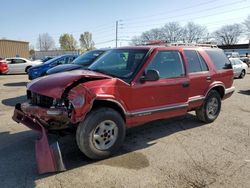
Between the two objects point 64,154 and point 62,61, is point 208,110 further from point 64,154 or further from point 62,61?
point 62,61

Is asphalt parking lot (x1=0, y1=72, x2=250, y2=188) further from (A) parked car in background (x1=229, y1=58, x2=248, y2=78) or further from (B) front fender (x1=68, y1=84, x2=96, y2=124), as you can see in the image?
(A) parked car in background (x1=229, y1=58, x2=248, y2=78)

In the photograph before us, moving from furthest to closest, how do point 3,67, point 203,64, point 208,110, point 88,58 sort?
point 3,67 → point 88,58 → point 208,110 → point 203,64

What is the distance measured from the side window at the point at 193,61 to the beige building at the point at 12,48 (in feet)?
137

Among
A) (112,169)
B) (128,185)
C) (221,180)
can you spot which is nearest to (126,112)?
(112,169)

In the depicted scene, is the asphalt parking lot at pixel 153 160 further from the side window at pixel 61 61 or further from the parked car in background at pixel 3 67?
the parked car in background at pixel 3 67

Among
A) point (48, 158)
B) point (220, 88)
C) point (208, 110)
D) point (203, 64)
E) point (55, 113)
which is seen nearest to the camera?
point (48, 158)

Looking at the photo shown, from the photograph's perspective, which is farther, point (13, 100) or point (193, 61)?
point (13, 100)

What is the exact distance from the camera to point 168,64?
517 centimetres

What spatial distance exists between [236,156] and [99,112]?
2.50m

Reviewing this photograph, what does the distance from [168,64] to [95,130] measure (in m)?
2.12

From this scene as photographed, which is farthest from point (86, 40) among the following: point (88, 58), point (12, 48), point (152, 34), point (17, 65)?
point (88, 58)

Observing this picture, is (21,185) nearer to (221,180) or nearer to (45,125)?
→ (45,125)

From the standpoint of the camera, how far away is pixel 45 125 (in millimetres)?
4129

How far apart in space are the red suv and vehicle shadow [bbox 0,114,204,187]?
23 cm
